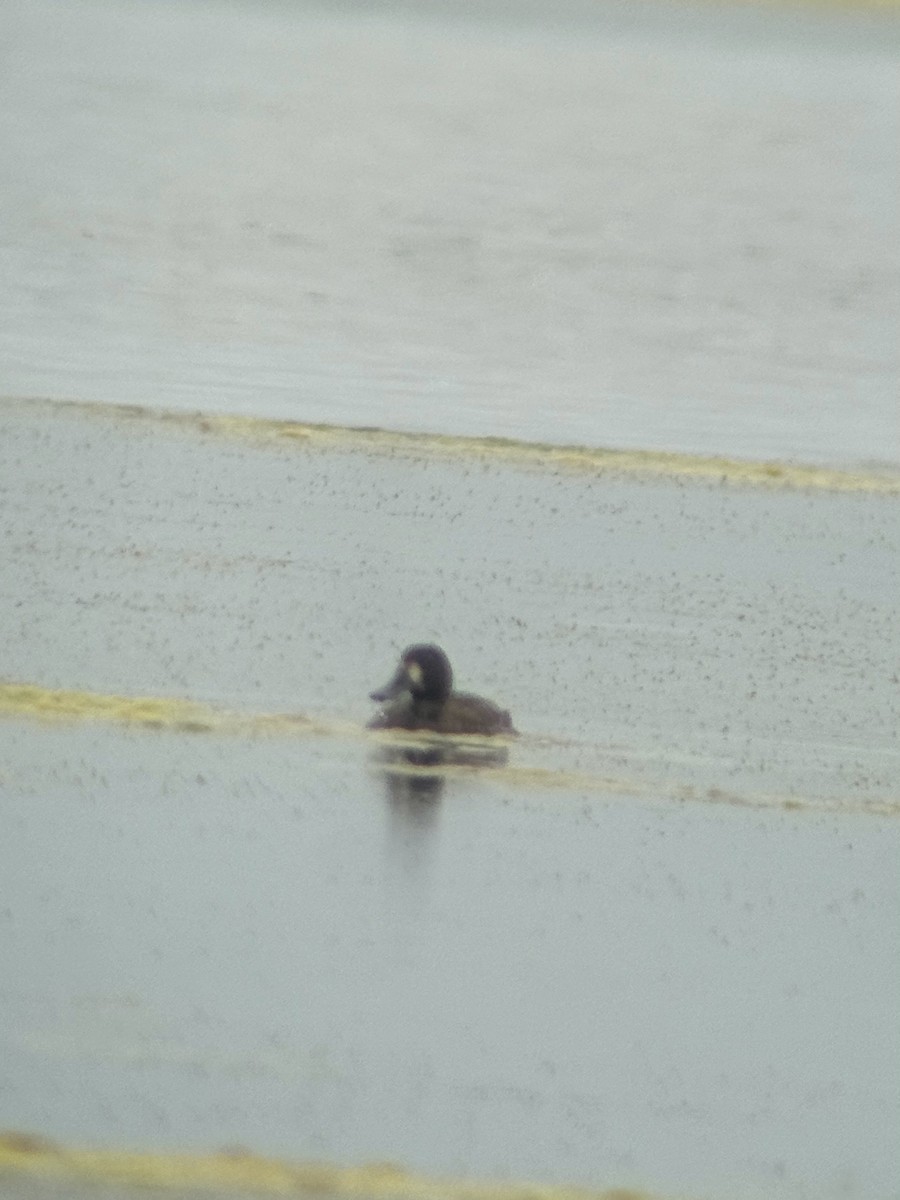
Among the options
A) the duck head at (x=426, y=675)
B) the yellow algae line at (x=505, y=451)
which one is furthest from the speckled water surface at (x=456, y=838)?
the yellow algae line at (x=505, y=451)

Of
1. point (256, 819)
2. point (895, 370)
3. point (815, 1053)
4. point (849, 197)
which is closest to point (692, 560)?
point (256, 819)

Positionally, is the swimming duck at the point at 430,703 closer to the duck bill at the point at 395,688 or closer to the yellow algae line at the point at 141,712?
the duck bill at the point at 395,688

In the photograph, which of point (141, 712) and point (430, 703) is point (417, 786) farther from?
point (141, 712)

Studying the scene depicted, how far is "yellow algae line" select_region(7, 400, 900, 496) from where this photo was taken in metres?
16.6

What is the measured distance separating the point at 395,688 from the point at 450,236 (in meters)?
22.1

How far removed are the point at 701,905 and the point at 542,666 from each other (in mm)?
2732

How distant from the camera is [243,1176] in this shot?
667 centimetres

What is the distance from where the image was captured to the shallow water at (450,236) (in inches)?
782

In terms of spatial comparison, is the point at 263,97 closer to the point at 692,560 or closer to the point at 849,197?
the point at 849,197

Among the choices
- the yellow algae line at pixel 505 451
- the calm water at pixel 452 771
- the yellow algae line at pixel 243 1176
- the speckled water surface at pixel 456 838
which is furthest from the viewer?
the yellow algae line at pixel 505 451

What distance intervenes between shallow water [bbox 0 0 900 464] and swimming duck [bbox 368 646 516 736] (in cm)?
722

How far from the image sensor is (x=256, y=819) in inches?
378

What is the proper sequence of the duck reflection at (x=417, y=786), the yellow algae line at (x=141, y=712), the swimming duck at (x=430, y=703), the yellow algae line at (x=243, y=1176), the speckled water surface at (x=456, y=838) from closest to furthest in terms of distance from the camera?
the yellow algae line at (x=243, y=1176)
the speckled water surface at (x=456, y=838)
the duck reflection at (x=417, y=786)
the swimming duck at (x=430, y=703)
the yellow algae line at (x=141, y=712)

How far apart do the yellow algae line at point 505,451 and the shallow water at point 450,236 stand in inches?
18.3
